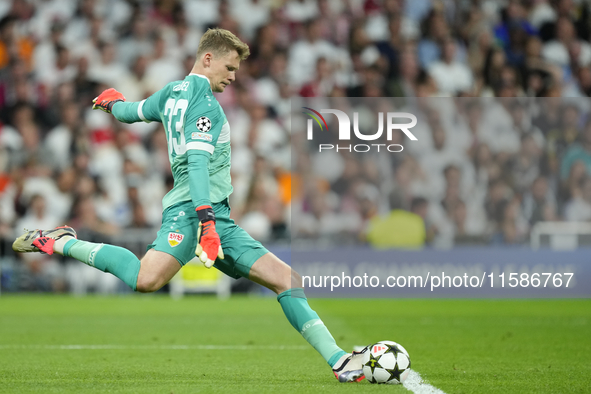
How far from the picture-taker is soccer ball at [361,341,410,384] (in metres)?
4.96

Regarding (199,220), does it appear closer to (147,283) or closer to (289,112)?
(147,283)

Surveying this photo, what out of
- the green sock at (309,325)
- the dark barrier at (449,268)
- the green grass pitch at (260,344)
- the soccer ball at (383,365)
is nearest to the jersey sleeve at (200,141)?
the green sock at (309,325)

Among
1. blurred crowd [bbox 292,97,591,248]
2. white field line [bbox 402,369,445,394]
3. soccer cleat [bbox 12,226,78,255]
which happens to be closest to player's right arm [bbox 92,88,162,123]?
soccer cleat [bbox 12,226,78,255]

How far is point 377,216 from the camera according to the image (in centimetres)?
1332

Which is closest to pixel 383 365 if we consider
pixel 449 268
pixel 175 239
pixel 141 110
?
pixel 175 239

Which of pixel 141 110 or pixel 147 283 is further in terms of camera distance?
pixel 141 110

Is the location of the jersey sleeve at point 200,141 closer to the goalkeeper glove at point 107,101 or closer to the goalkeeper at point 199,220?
the goalkeeper at point 199,220

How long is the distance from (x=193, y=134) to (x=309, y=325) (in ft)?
4.60

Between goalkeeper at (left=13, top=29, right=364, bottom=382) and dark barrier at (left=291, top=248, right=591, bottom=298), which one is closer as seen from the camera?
goalkeeper at (left=13, top=29, right=364, bottom=382)

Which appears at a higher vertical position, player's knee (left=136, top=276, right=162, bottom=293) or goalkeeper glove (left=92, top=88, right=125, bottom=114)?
goalkeeper glove (left=92, top=88, right=125, bottom=114)

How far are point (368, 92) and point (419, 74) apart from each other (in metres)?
1.45

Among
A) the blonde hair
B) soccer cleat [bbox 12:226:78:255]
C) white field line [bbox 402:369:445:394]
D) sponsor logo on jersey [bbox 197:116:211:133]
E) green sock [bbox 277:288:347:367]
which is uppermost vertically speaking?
the blonde hair

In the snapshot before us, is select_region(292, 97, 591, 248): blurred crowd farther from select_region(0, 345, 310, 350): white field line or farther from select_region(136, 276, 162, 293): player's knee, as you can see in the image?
select_region(136, 276, 162, 293): player's knee

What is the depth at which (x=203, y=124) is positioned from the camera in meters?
4.91
